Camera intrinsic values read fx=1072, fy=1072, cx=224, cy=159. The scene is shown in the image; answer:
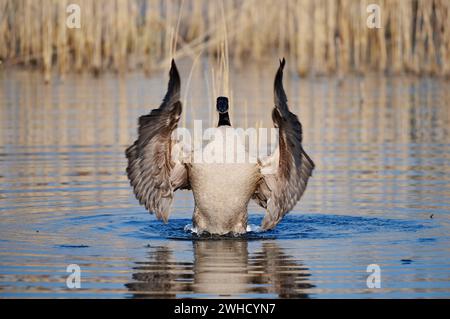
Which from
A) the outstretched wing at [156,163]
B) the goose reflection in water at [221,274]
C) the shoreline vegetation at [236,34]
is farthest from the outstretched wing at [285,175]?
the shoreline vegetation at [236,34]

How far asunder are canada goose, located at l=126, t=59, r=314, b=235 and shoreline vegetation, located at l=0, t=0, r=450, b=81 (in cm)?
1260

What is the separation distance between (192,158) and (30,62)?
16.9m

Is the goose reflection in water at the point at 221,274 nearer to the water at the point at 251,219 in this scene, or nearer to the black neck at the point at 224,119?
the water at the point at 251,219

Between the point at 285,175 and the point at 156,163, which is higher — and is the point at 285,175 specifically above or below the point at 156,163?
below

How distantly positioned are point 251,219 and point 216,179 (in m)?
1.33

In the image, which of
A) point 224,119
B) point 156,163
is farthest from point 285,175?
point 156,163

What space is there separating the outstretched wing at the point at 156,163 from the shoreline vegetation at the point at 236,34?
12.7 meters

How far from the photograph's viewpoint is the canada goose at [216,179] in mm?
9188

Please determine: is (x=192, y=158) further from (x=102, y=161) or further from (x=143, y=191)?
(x=102, y=161)

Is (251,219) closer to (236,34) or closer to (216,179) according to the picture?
(216,179)

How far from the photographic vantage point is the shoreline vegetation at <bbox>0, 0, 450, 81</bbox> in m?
23.3

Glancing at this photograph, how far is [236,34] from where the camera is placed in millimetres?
26625

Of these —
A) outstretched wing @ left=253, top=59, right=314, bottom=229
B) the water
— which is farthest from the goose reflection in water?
outstretched wing @ left=253, top=59, right=314, bottom=229
